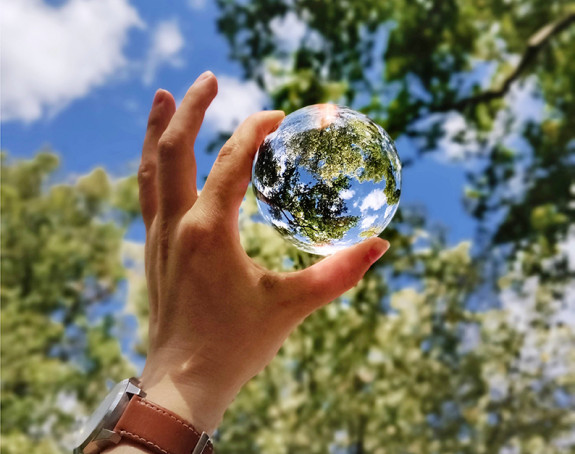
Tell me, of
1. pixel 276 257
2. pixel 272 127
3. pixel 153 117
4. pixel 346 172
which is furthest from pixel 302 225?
pixel 276 257

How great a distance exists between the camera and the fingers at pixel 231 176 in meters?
2.24

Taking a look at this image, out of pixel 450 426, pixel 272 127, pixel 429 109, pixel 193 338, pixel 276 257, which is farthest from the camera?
pixel 450 426

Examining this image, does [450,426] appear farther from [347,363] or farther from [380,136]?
[380,136]

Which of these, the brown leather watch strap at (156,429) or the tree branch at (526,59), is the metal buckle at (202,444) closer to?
the brown leather watch strap at (156,429)

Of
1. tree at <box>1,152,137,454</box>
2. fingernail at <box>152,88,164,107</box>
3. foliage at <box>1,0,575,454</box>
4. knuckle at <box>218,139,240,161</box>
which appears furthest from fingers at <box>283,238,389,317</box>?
tree at <box>1,152,137,454</box>

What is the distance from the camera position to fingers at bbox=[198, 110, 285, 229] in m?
2.24

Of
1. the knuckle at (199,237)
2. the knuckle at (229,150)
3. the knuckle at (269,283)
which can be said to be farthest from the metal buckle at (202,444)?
the knuckle at (229,150)

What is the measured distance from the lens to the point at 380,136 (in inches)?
103

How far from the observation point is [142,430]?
1.88m

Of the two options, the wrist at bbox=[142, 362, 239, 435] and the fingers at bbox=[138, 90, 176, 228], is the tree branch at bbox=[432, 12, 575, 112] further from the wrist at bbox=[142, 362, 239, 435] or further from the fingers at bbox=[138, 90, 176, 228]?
the wrist at bbox=[142, 362, 239, 435]

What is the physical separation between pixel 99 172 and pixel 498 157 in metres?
10.5

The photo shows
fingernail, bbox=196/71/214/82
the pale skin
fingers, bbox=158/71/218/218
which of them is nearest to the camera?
the pale skin

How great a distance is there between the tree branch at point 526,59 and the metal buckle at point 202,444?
7.58 meters

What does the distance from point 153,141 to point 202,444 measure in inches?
64.0
